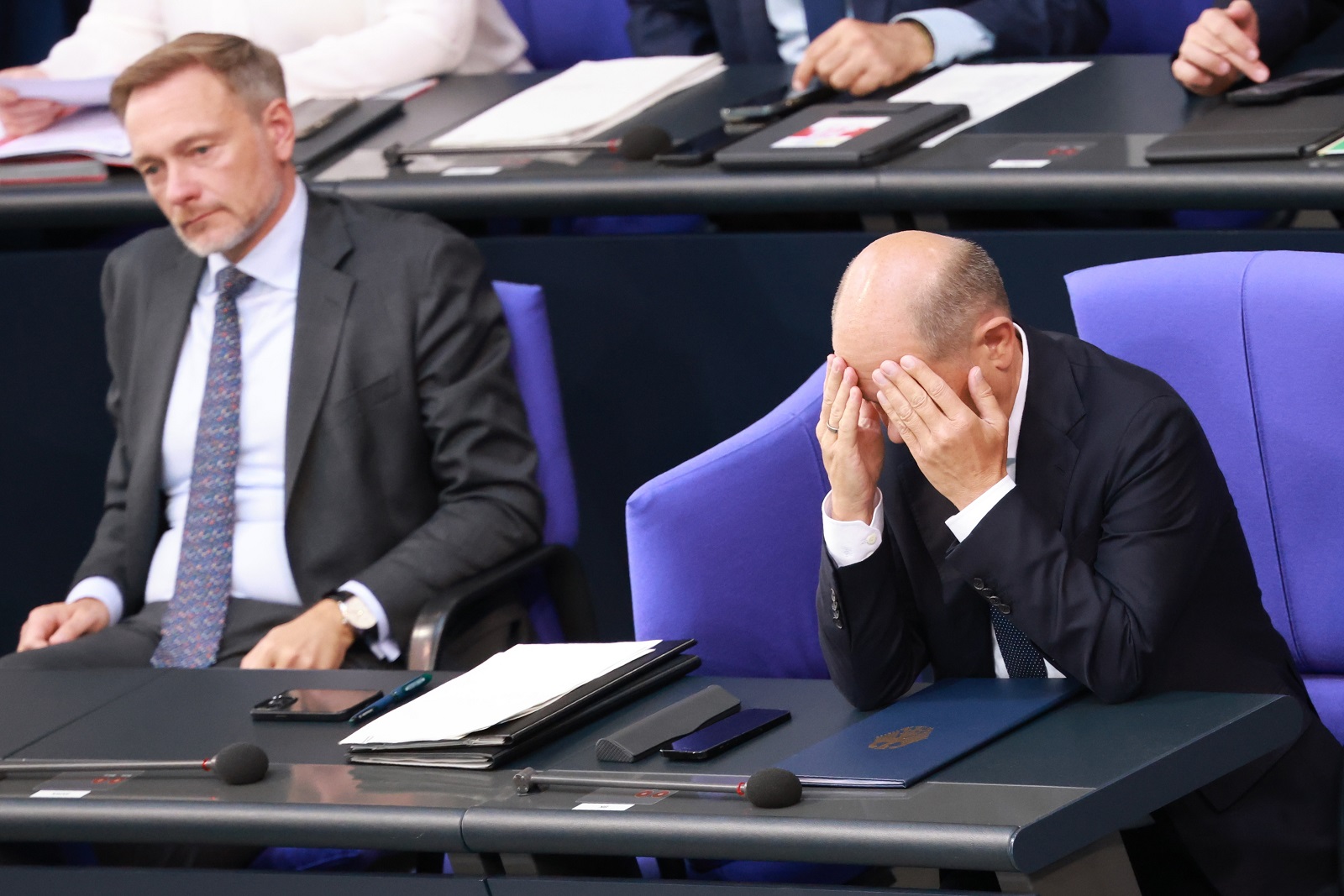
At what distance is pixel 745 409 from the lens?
300 centimetres

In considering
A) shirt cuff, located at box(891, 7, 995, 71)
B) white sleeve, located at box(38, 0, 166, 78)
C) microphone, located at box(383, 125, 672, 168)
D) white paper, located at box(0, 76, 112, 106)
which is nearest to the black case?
microphone, located at box(383, 125, 672, 168)

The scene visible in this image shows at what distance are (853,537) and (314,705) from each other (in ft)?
1.94

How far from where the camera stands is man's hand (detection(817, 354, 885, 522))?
1.80 meters

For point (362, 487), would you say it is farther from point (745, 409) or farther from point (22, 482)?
point (22, 482)

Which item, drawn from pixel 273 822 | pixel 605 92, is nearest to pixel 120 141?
pixel 605 92

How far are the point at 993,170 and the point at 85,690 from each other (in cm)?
134

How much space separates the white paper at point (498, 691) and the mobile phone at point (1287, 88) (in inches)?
51.0

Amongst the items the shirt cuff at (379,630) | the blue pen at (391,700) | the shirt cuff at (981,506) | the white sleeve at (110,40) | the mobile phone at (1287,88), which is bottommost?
the shirt cuff at (379,630)

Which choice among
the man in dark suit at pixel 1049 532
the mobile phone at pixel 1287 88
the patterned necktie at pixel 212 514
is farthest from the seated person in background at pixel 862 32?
the man in dark suit at pixel 1049 532

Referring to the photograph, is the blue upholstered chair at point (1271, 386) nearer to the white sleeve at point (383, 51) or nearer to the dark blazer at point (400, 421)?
the dark blazer at point (400, 421)

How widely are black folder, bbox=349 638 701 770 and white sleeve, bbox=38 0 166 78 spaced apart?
229cm

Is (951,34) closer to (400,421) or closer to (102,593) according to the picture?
Answer: (400,421)

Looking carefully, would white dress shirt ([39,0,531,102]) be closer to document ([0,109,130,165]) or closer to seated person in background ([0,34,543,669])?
document ([0,109,130,165])

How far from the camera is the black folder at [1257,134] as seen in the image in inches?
96.0
